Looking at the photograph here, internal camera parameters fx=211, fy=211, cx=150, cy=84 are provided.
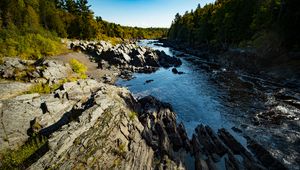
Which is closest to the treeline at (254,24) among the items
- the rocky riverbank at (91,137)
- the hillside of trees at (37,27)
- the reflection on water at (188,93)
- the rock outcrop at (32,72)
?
the reflection on water at (188,93)

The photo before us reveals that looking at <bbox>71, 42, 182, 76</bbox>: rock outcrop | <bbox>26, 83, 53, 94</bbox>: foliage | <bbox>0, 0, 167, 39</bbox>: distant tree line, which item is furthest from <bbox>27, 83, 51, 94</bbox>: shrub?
<bbox>0, 0, 167, 39</bbox>: distant tree line

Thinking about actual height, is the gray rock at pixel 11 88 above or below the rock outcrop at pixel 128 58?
above

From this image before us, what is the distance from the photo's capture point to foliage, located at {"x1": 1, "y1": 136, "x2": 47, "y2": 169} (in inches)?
527

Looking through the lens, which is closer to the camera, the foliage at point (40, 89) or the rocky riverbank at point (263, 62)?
the foliage at point (40, 89)

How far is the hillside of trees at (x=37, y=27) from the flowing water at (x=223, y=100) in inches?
940

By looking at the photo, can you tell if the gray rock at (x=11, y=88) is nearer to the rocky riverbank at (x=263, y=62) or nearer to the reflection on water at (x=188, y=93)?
the reflection on water at (x=188, y=93)

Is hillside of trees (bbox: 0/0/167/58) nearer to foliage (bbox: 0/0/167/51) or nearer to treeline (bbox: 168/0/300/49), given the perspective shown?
foliage (bbox: 0/0/167/51)

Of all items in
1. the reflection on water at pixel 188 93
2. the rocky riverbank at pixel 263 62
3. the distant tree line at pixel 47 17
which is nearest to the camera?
the reflection on water at pixel 188 93

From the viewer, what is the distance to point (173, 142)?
21547 mm

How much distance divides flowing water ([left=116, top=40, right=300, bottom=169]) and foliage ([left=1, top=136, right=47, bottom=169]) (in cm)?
1668

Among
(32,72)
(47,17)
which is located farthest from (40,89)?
(47,17)

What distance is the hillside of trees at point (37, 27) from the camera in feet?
159

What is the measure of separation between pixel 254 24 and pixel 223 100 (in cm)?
4056

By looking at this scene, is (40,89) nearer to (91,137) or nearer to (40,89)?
(40,89)
